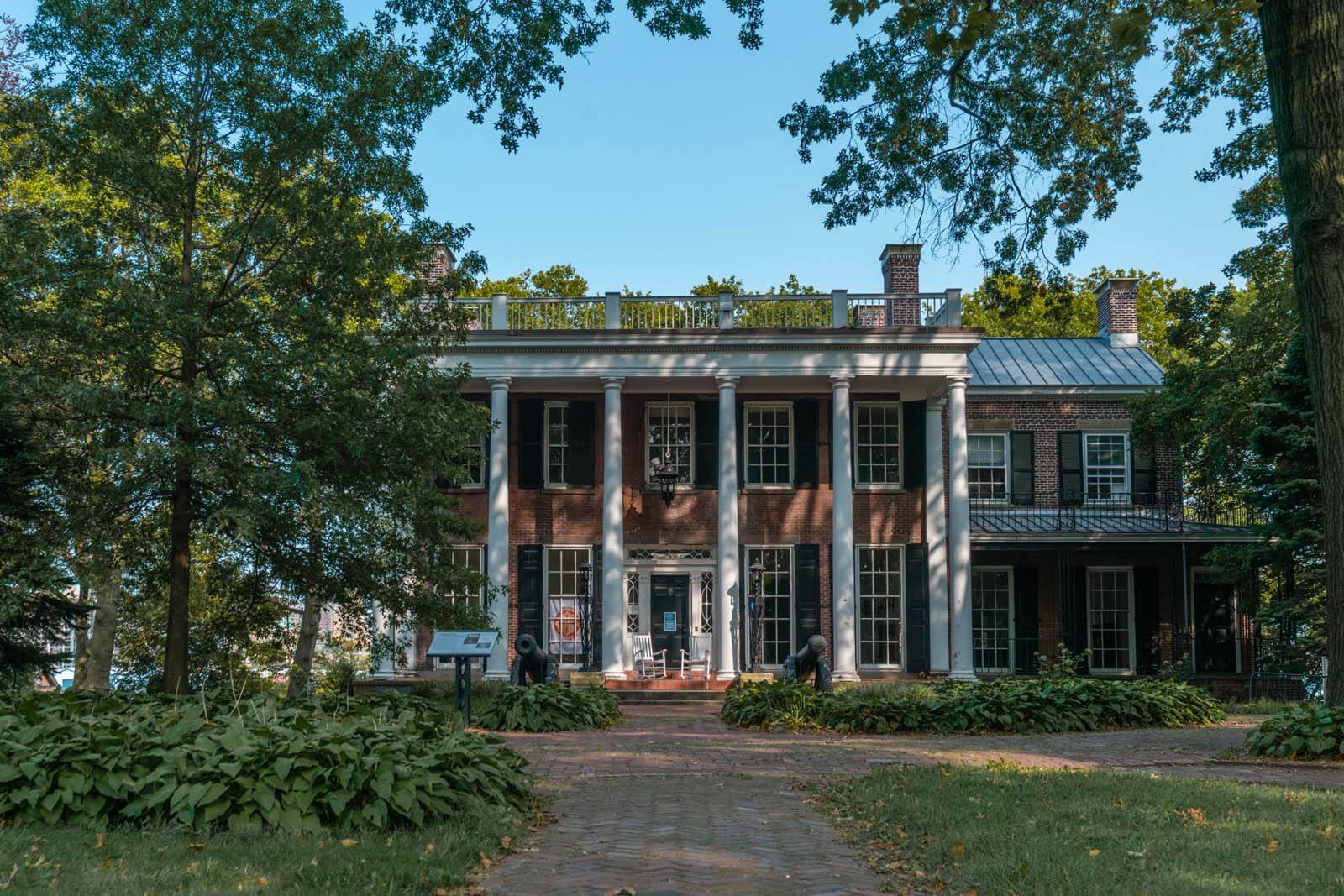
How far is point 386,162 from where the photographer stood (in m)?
13.3

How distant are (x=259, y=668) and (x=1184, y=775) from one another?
19.2 meters

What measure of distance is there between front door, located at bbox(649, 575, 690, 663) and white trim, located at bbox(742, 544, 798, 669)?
4.22ft

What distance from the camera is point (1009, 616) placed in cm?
2692

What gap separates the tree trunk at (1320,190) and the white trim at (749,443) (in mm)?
15120

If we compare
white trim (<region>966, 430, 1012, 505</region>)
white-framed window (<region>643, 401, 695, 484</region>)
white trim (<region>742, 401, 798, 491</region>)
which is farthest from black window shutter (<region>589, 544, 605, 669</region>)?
white trim (<region>966, 430, 1012, 505</region>)

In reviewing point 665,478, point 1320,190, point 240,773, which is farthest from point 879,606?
point 240,773

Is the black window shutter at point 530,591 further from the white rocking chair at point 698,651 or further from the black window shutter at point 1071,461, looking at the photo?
the black window shutter at point 1071,461

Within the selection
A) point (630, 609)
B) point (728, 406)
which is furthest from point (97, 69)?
point (630, 609)

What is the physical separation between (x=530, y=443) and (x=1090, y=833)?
64.1 ft

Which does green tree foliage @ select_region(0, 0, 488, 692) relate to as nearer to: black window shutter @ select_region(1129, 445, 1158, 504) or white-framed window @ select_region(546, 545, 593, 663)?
white-framed window @ select_region(546, 545, 593, 663)

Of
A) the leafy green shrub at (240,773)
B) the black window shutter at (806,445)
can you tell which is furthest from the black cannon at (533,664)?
the black window shutter at (806,445)

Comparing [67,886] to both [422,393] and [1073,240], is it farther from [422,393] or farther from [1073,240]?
[1073,240]

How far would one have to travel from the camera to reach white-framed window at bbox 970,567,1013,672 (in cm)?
2675

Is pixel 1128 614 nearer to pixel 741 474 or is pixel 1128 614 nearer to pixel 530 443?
pixel 741 474
